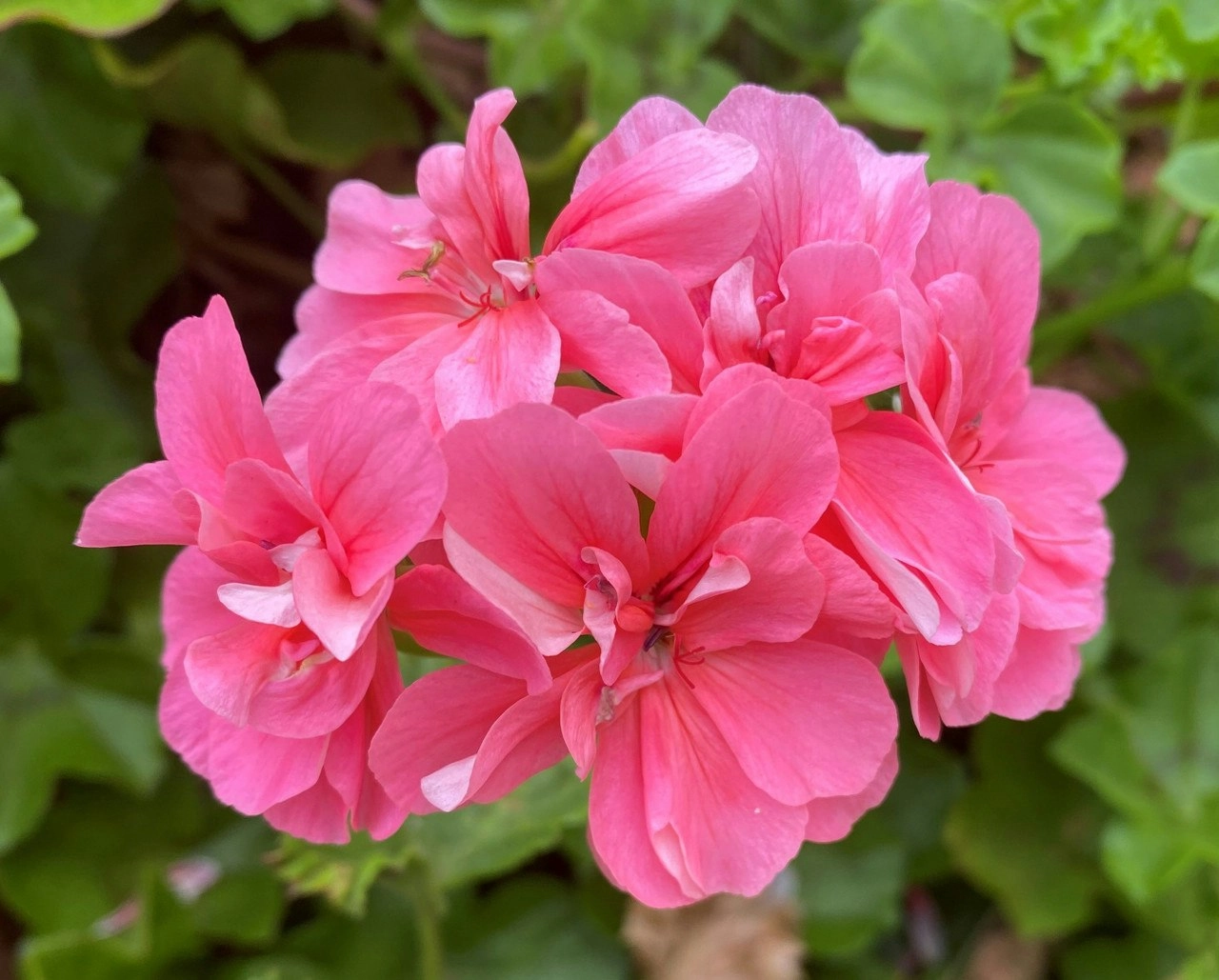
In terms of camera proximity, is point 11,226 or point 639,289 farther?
point 11,226

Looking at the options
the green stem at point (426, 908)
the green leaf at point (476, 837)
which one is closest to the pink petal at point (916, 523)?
the green leaf at point (476, 837)

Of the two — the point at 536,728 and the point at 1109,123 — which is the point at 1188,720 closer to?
the point at 1109,123

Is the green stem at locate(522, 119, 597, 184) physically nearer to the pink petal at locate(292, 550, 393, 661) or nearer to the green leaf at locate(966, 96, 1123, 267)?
the green leaf at locate(966, 96, 1123, 267)

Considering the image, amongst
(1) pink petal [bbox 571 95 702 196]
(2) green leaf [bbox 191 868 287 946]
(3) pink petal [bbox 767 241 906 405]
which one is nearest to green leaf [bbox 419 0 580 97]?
(1) pink petal [bbox 571 95 702 196]

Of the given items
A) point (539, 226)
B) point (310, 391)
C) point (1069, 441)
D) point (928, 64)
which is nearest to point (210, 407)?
point (310, 391)

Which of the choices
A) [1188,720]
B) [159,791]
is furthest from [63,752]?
[1188,720]

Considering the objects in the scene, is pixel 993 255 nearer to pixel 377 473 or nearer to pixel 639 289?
pixel 639 289

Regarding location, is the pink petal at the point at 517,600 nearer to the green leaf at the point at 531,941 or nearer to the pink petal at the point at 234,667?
the pink petal at the point at 234,667
